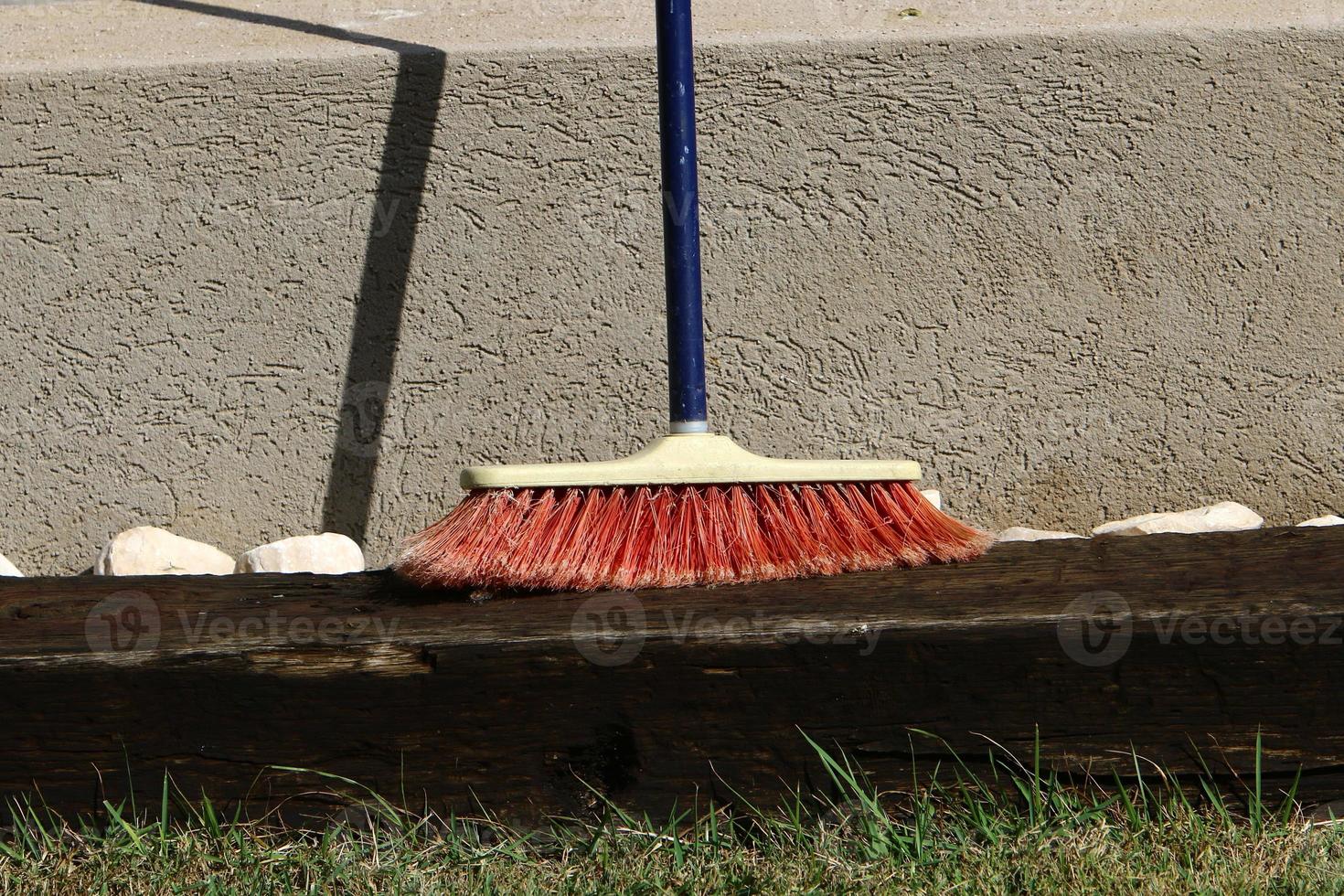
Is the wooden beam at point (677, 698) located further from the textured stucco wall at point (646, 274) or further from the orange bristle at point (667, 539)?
the textured stucco wall at point (646, 274)

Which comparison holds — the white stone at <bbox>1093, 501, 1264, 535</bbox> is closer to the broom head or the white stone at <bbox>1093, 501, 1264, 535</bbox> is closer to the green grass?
the broom head

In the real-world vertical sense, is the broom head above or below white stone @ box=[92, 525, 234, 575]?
above

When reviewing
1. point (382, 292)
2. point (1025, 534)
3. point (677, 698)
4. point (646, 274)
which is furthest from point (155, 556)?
point (1025, 534)

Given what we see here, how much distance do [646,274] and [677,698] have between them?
0.99 m

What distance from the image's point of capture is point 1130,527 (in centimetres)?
178

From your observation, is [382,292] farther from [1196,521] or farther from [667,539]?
[1196,521]

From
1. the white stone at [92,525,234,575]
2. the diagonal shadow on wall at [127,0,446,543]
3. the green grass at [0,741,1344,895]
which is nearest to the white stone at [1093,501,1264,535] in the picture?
the green grass at [0,741,1344,895]

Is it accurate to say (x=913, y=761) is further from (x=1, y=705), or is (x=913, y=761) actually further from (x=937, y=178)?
(x=937, y=178)

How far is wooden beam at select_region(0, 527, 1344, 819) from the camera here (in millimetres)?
1013

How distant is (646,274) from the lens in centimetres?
188

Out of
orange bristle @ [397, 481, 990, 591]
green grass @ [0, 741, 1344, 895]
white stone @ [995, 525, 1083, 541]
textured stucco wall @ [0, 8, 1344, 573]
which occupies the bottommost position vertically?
green grass @ [0, 741, 1344, 895]

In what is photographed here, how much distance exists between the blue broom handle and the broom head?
149 mm

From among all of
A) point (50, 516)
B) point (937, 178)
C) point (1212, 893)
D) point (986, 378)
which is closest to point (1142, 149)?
point (937, 178)

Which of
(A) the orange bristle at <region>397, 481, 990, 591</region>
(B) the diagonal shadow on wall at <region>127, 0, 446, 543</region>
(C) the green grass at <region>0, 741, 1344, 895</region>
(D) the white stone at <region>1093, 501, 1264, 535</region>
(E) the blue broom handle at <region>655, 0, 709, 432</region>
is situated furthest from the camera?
(B) the diagonal shadow on wall at <region>127, 0, 446, 543</region>
